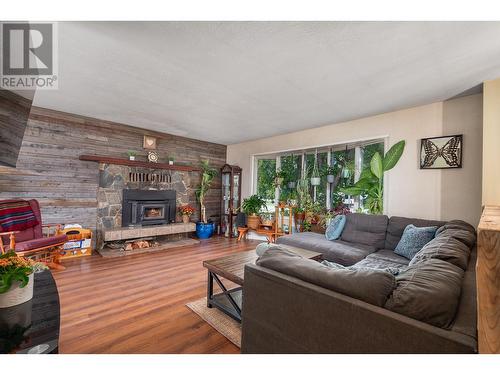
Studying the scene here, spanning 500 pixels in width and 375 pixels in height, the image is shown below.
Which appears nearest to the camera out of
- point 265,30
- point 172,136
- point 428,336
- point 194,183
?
point 428,336

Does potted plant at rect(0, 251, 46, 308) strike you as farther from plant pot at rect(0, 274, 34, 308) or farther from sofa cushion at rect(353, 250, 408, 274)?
sofa cushion at rect(353, 250, 408, 274)

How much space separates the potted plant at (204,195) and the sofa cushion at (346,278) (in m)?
4.33

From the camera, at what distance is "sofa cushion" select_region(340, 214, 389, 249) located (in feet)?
10.5

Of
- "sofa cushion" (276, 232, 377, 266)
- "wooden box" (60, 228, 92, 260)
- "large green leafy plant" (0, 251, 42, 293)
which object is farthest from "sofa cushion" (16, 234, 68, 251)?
"sofa cushion" (276, 232, 377, 266)

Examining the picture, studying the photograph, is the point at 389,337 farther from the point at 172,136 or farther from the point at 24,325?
the point at 172,136

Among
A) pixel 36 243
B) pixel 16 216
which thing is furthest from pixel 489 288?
pixel 16 216

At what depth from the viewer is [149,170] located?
16.1 feet

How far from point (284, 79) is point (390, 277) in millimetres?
2247

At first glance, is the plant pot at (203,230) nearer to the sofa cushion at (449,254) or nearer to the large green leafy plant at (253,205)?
the large green leafy plant at (253,205)

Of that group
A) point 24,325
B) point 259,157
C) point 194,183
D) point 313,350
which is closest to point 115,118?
point 194,183

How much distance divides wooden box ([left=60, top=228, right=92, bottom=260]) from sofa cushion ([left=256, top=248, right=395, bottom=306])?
389 centimetres

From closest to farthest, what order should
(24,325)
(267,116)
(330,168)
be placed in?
(24,325) < (267,116) < (330,168)

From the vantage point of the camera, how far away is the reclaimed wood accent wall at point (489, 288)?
74 centimetres

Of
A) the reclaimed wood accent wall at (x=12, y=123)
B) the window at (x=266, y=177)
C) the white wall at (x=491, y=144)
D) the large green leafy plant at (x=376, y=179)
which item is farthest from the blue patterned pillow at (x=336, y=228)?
the reclaimed wood accent wall at (x=12, y=123)
